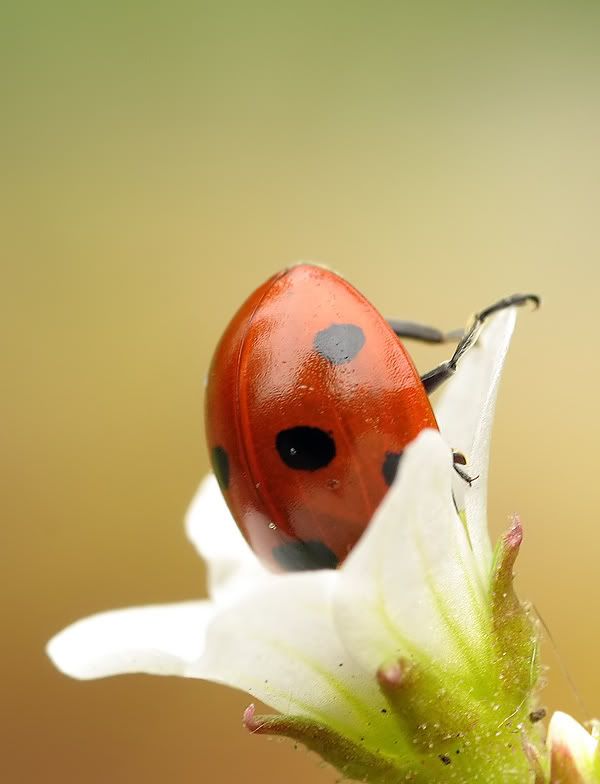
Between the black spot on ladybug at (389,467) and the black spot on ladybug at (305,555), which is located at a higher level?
the black spot on ladybug at (389,467)

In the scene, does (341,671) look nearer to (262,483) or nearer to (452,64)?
(262,483)

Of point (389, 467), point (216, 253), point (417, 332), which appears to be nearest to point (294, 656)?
point (389, 467)

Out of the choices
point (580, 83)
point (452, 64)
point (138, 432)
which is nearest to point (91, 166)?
point (138, 432)

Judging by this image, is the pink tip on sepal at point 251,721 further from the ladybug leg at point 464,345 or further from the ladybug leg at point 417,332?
the ladybug leg at point 417,332

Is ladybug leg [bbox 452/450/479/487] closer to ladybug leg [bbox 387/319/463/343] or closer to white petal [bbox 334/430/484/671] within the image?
white petal [bbox 334/430/484/671]

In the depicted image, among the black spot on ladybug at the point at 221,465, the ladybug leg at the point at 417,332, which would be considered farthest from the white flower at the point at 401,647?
the ladybug leg at the point at 417,332

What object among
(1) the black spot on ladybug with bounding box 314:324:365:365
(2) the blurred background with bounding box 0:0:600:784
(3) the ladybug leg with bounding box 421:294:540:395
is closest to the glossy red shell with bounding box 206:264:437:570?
(1) the black spot on ladybug with bounding box 314:324:365:365

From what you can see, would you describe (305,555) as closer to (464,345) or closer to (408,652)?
(408,652)
